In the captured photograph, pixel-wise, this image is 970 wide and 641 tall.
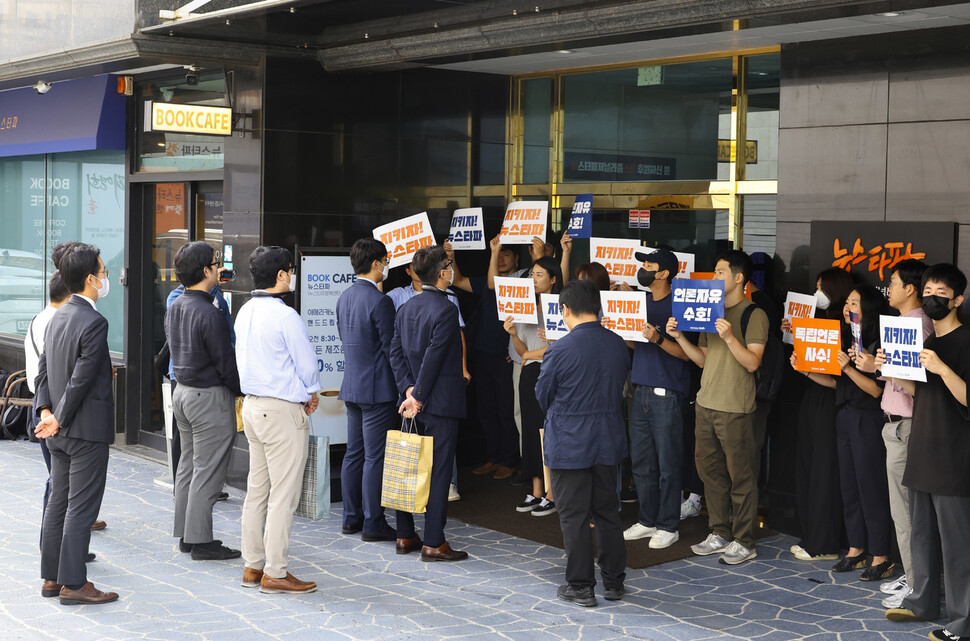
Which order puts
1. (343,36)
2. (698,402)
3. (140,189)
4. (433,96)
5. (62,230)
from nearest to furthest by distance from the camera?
(698,402) < (343,36) < (433,96) < (140,189) < (62,230)

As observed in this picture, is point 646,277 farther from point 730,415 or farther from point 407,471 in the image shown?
point 407,471

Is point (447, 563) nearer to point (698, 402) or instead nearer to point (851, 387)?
Result: point (698, 402)

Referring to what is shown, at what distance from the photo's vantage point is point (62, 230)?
13.6m

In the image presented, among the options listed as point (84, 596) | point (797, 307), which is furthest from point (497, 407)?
point (84, 596)

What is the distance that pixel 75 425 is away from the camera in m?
6.70

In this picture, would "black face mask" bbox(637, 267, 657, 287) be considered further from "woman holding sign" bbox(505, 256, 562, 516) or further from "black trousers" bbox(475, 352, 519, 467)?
"black trousers" bbox(475, 352, 519, 467)

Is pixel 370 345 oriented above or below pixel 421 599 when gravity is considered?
Result: above

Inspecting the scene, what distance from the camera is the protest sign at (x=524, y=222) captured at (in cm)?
969

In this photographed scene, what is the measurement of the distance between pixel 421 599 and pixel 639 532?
7.03ft

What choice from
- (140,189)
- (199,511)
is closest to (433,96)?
(140,189)

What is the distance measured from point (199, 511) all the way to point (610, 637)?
121 inches

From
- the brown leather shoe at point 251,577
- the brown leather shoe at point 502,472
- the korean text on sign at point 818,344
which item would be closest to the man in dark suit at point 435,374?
the brown leather shoe at point 251,577

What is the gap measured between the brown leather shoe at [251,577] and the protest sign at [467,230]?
388 cm

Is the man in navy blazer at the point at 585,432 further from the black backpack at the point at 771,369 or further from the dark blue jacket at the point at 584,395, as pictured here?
the black backpack at the point at 771,369
